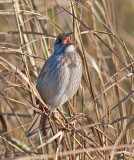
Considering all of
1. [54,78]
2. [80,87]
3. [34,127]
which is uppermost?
[54,78]

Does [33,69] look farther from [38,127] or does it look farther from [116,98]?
[116,98]

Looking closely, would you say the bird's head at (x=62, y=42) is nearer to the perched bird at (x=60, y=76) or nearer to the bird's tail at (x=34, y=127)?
the perched bird at (x=60, y=76)

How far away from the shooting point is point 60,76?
3.25 metres

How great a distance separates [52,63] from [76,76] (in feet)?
0.83

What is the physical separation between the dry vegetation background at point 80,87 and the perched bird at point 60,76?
98mm

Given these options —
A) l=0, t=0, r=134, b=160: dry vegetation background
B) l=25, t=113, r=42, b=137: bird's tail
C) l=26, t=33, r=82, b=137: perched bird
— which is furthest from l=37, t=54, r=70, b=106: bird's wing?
l=25, t=113, r=42, b=137: bird's tail

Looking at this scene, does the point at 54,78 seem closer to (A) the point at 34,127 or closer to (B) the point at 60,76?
(B) the point at 60,76

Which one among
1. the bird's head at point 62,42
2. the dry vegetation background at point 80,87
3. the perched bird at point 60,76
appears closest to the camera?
the dry vegetation background at point 80,87

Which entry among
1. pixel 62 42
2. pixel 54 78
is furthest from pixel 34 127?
pixel 62 42

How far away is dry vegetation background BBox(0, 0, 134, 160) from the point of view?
8.63ft

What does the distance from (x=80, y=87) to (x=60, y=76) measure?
26 cm

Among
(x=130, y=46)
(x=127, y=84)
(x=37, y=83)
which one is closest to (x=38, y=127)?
(x=37, y=83)

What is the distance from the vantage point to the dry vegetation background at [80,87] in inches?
104

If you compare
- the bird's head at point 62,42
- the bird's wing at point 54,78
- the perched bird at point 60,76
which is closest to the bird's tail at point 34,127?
the perched bird at point 60,76
